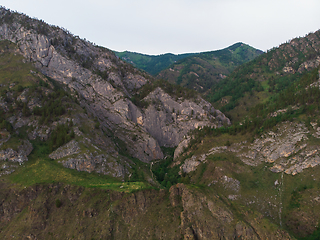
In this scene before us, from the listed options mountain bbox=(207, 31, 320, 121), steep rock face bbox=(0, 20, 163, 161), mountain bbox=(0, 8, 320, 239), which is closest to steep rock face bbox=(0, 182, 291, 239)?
mountain bbox=(0, 8, 320, 239)

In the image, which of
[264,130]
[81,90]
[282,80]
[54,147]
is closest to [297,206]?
[264,130]

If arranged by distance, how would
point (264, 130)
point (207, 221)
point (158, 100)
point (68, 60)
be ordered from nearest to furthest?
point (207, 221) → point (264, 130) → point (68, 60) → point (158, 100)

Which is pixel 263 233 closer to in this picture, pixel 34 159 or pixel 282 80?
pixel 34 159

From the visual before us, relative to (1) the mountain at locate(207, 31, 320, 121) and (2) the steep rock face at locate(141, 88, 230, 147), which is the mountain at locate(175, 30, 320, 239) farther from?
(1) the mountain at locate(207, 31, 320, 121)

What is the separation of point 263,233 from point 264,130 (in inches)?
1916

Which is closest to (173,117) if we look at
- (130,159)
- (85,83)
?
(130,159)

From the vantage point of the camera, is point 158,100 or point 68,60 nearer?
point 68,60

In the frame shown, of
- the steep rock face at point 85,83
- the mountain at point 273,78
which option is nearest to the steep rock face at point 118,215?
A: the steep rock face at point 85,83

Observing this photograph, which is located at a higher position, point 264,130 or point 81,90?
point 81,90

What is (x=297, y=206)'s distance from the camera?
52.8 m

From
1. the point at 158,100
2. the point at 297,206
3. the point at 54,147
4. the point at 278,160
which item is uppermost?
the point at 158,100

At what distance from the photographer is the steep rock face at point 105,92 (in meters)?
108

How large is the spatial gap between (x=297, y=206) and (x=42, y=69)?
430 feet

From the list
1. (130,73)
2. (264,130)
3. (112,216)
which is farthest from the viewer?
(130,73)
